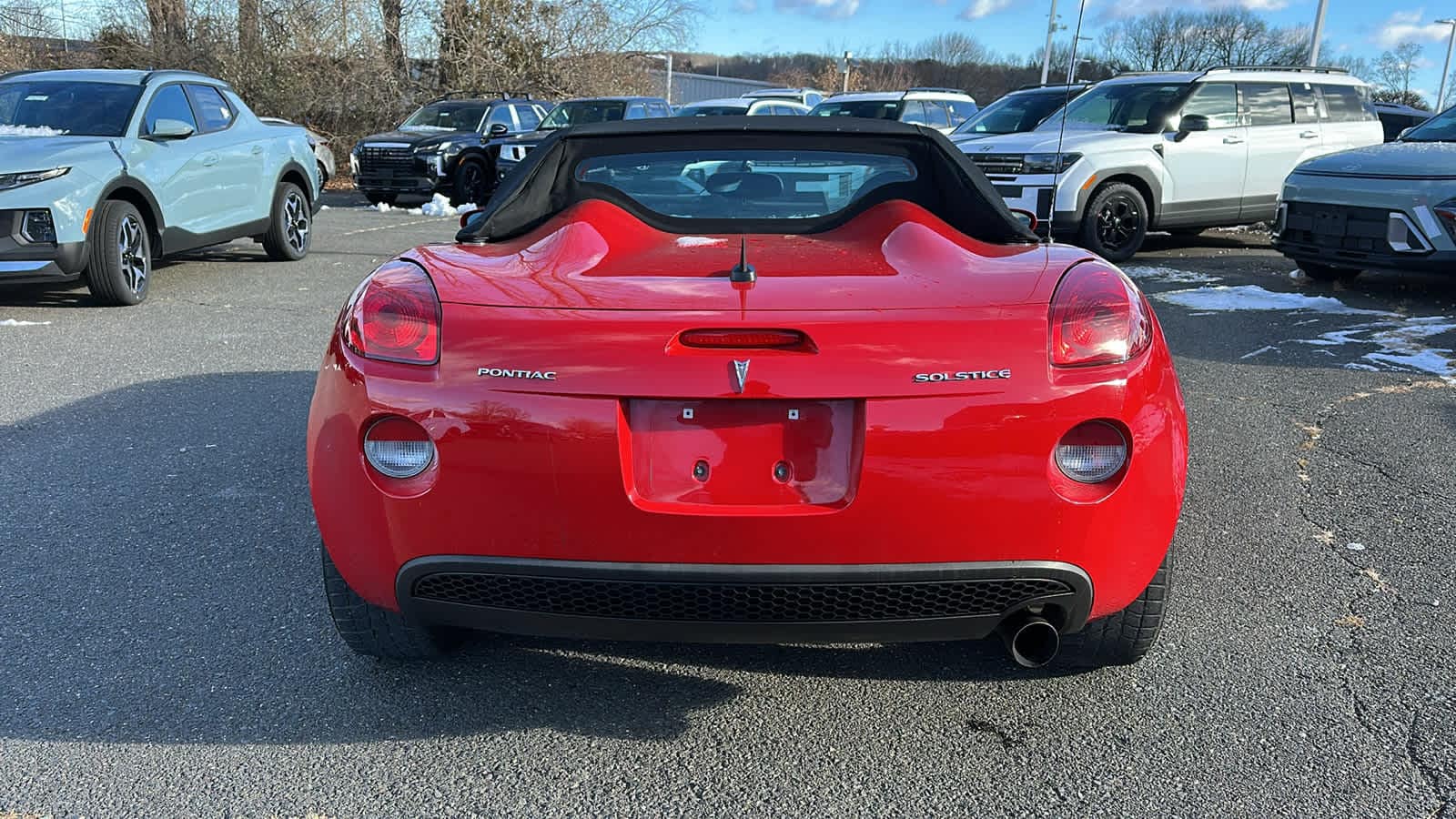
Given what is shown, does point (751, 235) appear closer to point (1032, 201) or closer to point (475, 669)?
point (475, 669)

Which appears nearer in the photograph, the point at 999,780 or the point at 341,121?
the point at 999,780

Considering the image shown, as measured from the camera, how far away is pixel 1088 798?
95.3 inches

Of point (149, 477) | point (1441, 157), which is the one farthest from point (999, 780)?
point (1441, 157)

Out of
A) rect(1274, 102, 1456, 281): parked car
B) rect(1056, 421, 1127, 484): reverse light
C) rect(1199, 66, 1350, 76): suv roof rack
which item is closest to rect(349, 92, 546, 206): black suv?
rect(1199, 66, 1350, 76): suv roof rack

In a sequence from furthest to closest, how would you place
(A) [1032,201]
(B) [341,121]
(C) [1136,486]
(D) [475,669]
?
(B) [341,121]
(A) [1032,201]
(D) [475,669]
(C) [1136,486]

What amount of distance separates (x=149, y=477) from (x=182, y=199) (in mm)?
5107

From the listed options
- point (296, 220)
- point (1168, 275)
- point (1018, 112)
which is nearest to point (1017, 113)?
point (1018, 112)

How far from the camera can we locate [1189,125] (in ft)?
36.4

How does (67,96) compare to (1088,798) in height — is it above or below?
above

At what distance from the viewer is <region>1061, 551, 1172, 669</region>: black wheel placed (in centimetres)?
275

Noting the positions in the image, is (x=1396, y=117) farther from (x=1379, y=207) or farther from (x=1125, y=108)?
(x=1379, y=207)

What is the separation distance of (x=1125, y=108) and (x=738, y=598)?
35.6ft

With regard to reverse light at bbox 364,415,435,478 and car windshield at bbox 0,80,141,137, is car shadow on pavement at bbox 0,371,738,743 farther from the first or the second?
car windshield at bbox 0,80,141,137

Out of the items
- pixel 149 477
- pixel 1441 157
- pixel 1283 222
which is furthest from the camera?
pixel 1283 222
